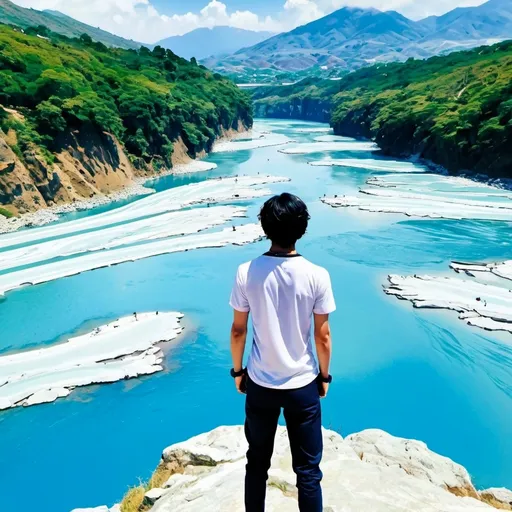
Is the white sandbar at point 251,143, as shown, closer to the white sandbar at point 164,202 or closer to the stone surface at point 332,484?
the white sandbar at point 164,202

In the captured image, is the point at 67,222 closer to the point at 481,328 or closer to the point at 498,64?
the point at 481,328

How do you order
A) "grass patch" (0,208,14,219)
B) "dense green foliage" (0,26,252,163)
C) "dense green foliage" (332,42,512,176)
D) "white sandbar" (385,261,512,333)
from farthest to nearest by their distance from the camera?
"dense green foliage" (332,42,512,176)
"dense green foliage" (0,26,252,163)
"grass patch" (0,208,14,219)
"white sandbar" (385,261,512,333)

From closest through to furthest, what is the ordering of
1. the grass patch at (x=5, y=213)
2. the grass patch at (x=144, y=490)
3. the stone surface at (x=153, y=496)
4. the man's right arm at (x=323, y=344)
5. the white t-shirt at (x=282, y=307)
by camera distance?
the white t-shirt at (x=282, y=307) < the man's right arm at (x=323, y=344) < the stone surface at (x=153, y=496) < the grass patch at (x=144, y=490) < the grass patch at (x=5, y=213)

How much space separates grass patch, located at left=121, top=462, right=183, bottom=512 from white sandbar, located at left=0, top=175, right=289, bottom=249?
92.7 ft

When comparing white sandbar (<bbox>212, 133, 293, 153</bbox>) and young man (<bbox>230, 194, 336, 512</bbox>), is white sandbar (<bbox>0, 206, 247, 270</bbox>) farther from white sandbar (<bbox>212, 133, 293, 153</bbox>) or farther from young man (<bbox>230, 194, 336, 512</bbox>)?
white sandbar (<bbox>212, 133, 293, 153</bbox>)

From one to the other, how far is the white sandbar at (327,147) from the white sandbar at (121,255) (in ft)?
143

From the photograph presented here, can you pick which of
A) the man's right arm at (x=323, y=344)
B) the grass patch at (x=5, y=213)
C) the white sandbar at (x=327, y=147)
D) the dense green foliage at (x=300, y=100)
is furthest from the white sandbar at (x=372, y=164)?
the dense green foliage at (x=300, y=100)

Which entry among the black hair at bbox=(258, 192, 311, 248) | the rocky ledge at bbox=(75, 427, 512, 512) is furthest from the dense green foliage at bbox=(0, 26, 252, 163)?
the black hair at bbox=(258, 192, 311, 248)

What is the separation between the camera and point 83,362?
61.0 feet

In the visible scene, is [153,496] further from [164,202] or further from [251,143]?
[251,143]

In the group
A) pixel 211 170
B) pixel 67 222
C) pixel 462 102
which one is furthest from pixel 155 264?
pixel 462 102

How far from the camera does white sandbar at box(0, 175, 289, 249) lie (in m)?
34.6

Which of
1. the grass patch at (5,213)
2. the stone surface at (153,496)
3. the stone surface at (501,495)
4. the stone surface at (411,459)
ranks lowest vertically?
the grass patch at (5,213)

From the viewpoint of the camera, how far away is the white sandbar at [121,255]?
2722 centimetres
